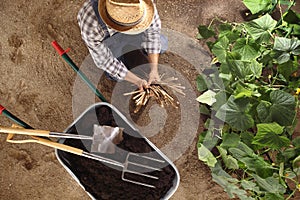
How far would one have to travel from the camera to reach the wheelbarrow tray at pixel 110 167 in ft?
6.10

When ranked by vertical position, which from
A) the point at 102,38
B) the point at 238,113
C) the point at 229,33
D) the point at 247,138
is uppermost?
the point at 102,38

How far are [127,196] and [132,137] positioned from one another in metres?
0.26

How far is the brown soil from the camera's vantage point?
2.11m

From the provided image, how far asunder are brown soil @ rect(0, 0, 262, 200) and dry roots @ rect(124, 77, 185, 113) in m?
0.07

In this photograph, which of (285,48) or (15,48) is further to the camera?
(15,48)

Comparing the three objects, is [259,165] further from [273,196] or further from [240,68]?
[240,68]

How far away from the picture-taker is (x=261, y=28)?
60.8 inches

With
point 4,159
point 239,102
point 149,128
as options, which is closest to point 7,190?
point 4,159

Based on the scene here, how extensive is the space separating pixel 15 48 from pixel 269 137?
1.45 m

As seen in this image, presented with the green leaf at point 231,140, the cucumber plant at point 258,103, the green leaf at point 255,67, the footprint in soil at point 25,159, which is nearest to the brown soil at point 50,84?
the footprint in soil at point 25,159

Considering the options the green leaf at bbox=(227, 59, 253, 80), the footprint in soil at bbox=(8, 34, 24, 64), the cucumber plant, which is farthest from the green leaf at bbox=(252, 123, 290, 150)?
the footprint in soil at bbox=(8, 34, 24, 64)

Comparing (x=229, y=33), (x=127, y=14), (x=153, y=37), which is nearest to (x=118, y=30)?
(x=127, y=14)

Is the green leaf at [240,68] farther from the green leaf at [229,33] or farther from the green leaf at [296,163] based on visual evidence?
the green leaf at [296,163]

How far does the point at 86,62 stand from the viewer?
2.21 meters
